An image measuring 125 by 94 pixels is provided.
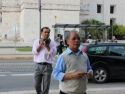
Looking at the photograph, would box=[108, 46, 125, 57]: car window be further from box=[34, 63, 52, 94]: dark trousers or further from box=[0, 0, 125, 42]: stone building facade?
box=[0, 0, 125, 42]: stone building facade

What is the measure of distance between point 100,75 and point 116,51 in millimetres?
1189

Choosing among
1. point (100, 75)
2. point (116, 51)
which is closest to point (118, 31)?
point (116, 51)

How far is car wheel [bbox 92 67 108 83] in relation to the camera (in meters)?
11.2

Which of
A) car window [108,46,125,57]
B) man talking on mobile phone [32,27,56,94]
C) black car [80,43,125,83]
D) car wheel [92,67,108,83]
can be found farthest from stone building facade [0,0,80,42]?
man talking on mobile phone [32,27,56,94]

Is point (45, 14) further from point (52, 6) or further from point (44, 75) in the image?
point (44, 75)

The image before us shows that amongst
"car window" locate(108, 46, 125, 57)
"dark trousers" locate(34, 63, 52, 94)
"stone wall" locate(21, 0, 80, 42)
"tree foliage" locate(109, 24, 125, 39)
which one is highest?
"stone wall" locate(21, 0, 80, 42)

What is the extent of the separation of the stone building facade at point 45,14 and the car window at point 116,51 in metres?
33.5

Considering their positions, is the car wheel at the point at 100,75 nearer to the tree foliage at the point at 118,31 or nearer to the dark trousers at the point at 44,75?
the dark trousers at the point at 44,75

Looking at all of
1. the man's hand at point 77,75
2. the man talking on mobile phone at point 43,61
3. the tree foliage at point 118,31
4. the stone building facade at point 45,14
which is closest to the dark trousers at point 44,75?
the man talking on mobile phone at point 43,61

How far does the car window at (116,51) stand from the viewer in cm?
1155

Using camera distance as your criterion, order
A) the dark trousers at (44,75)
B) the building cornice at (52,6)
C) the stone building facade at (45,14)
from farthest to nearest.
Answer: the stone building facade at (45,14) < the building cornice at (52,6) < the dark trousers at (44,75)

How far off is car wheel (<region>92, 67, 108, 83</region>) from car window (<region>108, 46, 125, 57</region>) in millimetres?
774

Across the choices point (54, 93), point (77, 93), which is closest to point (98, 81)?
point (54, 93)

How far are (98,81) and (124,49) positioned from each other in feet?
A: 5.43
